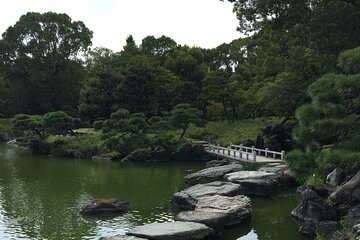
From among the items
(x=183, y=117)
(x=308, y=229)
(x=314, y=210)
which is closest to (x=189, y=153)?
(x=183, y=117)

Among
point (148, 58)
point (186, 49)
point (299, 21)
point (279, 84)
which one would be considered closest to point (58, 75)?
point (148, 58)

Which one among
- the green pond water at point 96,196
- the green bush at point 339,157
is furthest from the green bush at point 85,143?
the green bush at point 339,157

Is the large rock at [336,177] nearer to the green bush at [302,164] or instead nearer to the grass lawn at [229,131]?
the green bush at [302,164]

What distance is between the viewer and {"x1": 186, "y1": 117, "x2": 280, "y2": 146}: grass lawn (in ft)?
97.5

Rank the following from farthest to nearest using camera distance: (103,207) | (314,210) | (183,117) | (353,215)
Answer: (183,117), (103,207), (314,210), (353,215)

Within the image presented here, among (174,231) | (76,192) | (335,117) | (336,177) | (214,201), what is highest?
(335,117)

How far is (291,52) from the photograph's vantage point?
21.4 meters

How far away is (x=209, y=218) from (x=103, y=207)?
405cm

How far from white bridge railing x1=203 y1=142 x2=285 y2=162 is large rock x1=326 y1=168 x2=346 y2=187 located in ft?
18.6

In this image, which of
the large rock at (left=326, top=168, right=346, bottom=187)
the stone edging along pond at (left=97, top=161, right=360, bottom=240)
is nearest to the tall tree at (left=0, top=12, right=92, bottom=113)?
the stone edging along pond at (left=97, top=161, right=360, bottom=240)

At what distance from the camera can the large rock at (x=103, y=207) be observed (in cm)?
1408

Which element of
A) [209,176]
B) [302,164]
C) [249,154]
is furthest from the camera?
[249,154]

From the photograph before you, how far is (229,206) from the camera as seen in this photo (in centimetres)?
1305

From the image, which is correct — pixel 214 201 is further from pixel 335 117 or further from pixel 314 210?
pixel 335 117
